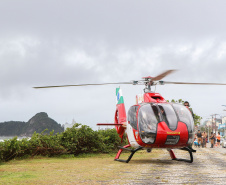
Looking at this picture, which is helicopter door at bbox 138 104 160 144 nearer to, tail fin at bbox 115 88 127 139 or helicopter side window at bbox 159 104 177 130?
helicopter side window at bbox 159 104 177 130

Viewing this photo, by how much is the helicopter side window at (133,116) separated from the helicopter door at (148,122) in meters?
0.37

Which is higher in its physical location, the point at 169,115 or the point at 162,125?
the point at 169,115

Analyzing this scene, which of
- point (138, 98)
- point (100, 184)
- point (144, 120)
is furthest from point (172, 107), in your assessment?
point (100, 184)

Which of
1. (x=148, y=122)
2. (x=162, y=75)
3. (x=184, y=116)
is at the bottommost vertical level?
(x=148, y=122)

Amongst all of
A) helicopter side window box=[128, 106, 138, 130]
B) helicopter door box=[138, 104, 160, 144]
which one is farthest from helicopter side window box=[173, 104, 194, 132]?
helicopter side window box=[128, 106, 138, 130]

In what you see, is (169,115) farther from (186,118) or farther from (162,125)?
(186,118)

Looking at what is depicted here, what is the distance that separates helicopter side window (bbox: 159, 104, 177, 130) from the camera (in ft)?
34.9

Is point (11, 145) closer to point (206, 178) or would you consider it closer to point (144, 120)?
point (144, 120)

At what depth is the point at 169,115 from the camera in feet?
35.5

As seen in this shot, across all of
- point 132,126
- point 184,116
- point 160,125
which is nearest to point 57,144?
point 132,126

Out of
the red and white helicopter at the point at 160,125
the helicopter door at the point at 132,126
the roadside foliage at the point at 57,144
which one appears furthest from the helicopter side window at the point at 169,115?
the roadside foliage at the point at 57,144

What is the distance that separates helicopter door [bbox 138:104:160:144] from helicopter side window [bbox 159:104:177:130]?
0.20 metres

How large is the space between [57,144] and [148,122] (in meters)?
6.40

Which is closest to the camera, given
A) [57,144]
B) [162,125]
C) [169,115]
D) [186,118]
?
[162,125]
